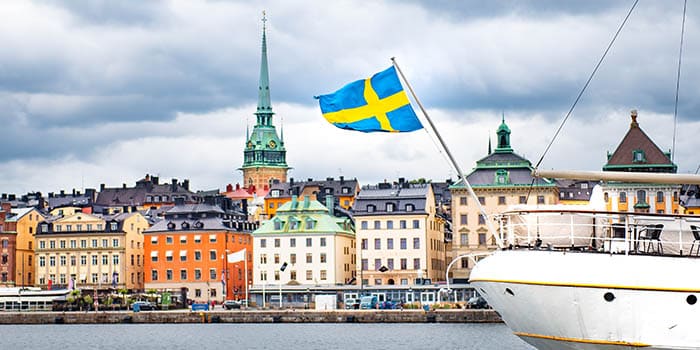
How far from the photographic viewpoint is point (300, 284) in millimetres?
127000

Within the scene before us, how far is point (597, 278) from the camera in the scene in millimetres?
30953

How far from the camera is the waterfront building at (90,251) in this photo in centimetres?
14325

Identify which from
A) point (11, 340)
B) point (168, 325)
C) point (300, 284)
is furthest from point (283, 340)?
point (300, 284)

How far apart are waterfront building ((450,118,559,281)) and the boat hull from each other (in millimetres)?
90184

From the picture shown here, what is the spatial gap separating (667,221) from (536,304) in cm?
411

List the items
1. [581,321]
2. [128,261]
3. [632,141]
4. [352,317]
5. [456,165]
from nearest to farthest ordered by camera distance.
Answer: [581,321], [456,165], [352,317], [632,141], [128,261]

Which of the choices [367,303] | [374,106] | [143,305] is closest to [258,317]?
[367,303]

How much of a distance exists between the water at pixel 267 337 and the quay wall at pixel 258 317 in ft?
7.51

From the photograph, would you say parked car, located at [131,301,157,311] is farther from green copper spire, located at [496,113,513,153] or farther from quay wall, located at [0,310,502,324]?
green copper spire, located at [496,113,513,153]

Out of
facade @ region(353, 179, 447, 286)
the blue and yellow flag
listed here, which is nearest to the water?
facade @ region(353, 179, 447, 286)

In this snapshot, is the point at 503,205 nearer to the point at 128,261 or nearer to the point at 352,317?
the point at 352,317

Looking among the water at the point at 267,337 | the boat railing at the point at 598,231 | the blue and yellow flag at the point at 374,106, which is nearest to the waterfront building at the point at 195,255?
the water at the point at 267,337

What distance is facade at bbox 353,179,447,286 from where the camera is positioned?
12575 cm

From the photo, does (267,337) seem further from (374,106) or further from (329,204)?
(329,204)
